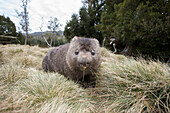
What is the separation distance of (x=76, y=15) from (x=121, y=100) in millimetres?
14113

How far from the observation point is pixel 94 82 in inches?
83.2

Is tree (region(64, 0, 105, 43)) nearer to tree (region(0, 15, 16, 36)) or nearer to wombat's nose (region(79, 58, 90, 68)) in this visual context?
tree (region(0, 15, 16, 36))

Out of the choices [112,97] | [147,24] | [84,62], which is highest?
[147,24]

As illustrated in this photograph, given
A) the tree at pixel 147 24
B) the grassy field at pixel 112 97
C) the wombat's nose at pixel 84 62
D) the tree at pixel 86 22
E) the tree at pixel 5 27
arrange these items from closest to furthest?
1. the grassy field at pixel 112 97
2. the wombat's nose at pixel 84 62
3. the tree at pixel 147 24
4. the tree at pixel 5 27
5. the tree at pixel 86 22

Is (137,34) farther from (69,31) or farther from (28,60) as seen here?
(69,31)

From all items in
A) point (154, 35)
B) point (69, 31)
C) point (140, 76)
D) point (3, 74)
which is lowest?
point (3, 74)

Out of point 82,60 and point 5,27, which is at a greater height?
point 5,27

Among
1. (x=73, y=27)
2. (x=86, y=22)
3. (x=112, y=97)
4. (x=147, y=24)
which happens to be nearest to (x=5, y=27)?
(x=73, y=27)

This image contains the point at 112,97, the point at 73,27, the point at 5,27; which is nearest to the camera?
the point at 112,97

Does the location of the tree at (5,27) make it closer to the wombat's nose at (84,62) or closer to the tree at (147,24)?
the tree at (147,24)

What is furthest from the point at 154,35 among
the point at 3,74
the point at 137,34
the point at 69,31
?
the point at 69,31

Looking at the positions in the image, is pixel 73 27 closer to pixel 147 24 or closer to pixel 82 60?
pixel 147 24

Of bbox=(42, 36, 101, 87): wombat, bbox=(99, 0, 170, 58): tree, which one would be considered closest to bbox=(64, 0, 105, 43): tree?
bbox=(99, 0, 170, 58): tree

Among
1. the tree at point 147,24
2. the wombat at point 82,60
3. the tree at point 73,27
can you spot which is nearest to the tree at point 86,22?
the tree at point 73,27
